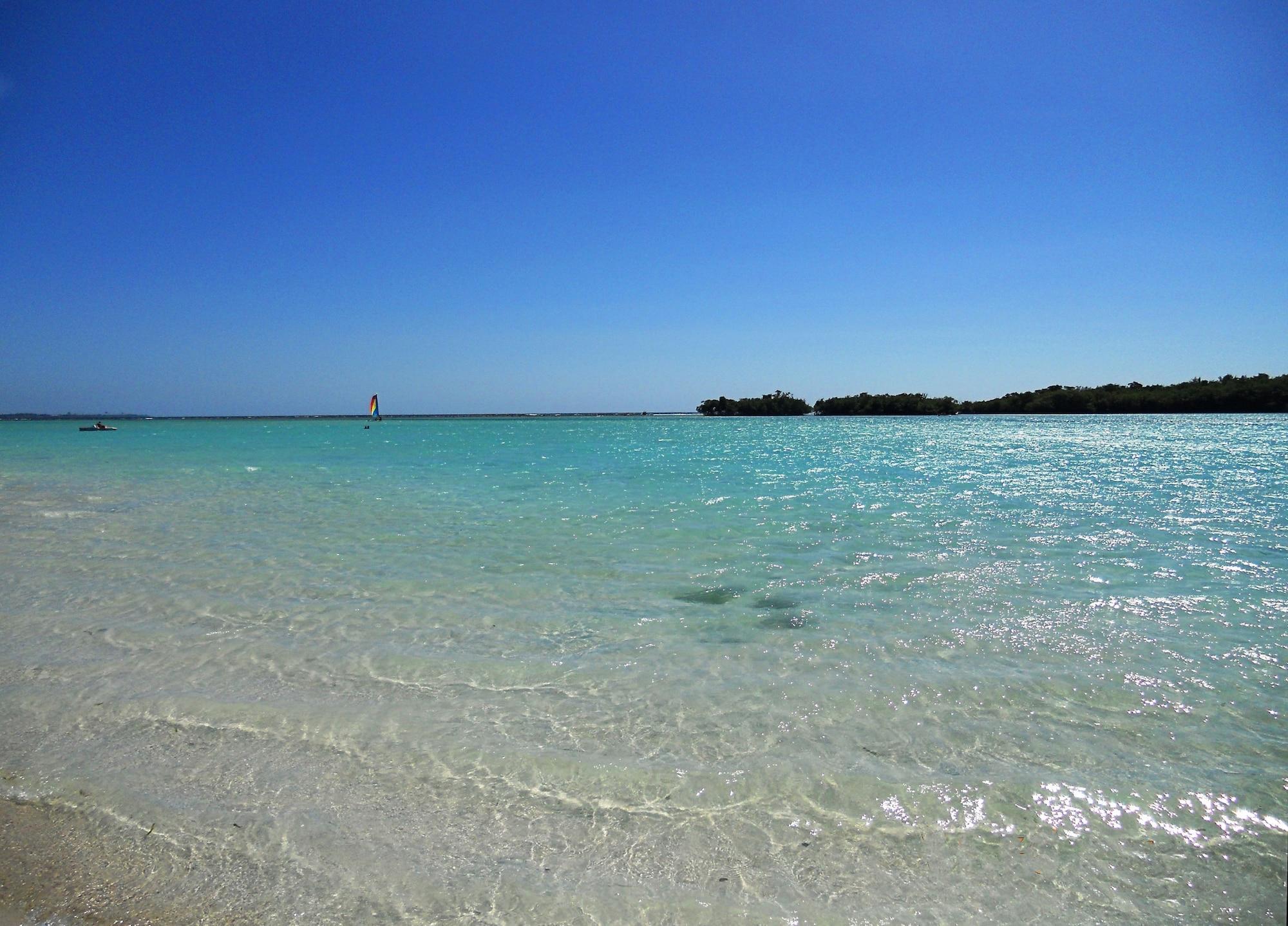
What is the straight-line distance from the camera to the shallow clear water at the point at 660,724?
275 centimetres

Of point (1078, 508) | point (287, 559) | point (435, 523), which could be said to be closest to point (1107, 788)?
point (287, 559)

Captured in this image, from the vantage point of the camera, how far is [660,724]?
13.9 ft

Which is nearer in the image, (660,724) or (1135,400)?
(660,724)

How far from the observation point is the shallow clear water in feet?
9.02

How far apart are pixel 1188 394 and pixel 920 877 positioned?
16842cm

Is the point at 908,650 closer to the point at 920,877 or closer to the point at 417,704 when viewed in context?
the point at 920,877

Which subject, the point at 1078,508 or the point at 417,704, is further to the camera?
the point at 1078,508

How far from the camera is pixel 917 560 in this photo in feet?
28.7

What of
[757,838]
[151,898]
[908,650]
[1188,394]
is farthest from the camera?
[1188,394]

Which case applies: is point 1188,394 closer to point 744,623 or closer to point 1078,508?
point 1078,508

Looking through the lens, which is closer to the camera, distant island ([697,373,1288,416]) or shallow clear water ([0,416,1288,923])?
shallow clear water ([0,416,1288,923])

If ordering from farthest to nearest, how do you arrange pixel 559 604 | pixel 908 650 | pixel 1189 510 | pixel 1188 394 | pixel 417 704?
1. pixel 1188 394
2. pixel 1189 510
3. pixel 559 604
4. pixel 908 650
5. pixel 417 704

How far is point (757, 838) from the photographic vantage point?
304 centimetres

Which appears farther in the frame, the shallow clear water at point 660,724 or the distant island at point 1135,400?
the distant island at point 1135,400
